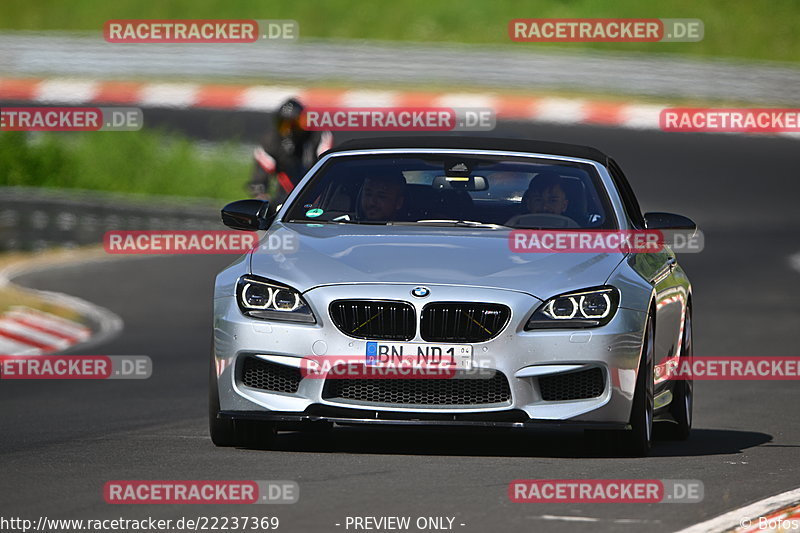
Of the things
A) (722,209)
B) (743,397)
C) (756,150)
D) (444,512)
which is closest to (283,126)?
(743,397)

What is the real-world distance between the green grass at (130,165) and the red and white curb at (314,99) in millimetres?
5508

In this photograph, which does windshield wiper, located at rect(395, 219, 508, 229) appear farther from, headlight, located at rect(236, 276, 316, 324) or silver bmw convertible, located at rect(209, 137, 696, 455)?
headlight, located at rect(236, 276, 316, 324)

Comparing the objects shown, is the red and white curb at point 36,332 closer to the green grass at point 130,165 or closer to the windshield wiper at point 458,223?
the windshield wiper at point 458,223

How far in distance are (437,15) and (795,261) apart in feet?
84.4

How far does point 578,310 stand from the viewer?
835cm

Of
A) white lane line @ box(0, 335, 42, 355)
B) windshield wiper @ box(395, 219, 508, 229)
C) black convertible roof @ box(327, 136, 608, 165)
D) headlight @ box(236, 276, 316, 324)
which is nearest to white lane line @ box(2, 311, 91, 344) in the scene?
white lane line @ box(0, 335, 42, 355)

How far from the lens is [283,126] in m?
15.5

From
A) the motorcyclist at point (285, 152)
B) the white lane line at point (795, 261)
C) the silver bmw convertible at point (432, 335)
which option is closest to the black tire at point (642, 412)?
the silver bmw convertible at point (432, 335)

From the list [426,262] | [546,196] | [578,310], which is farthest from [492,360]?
[546,196]

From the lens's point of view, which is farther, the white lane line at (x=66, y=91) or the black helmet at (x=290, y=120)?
the white lane line at (x=66, y=91)

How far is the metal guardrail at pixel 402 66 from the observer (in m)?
36.2

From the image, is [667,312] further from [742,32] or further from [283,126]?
[742,32]

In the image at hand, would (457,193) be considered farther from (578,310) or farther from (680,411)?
(680,411)

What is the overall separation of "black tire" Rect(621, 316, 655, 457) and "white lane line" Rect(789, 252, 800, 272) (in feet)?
42.8
